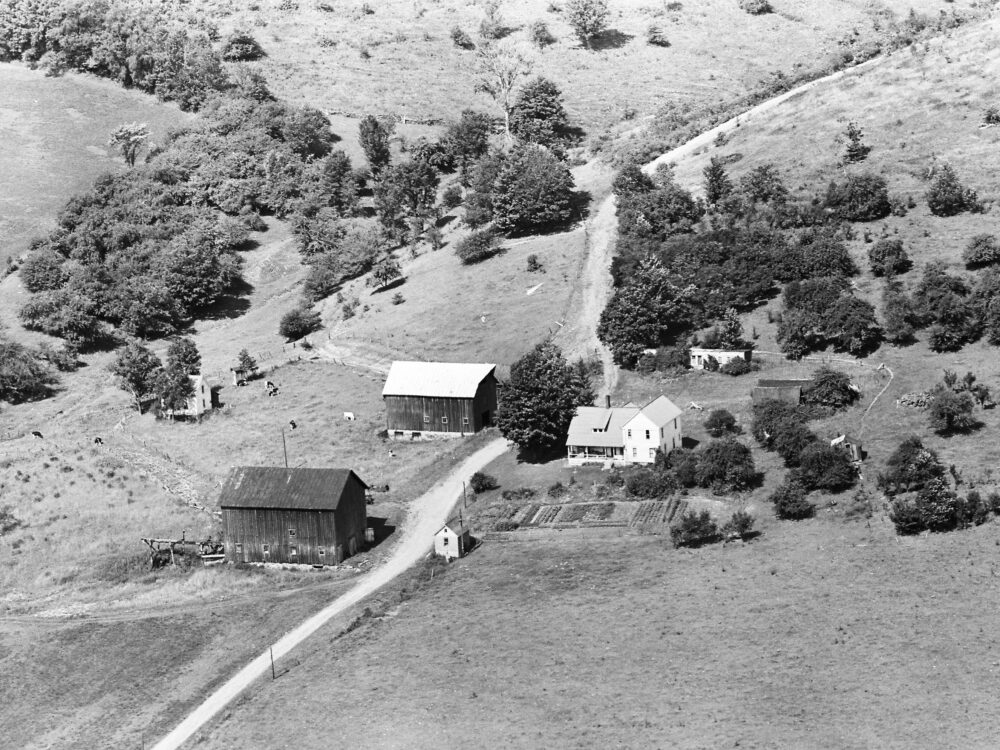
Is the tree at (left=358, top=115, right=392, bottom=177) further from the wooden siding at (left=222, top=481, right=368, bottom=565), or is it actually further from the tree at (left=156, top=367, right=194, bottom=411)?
the wooden siding at (left=222, top=481, right=368, bottom=565)

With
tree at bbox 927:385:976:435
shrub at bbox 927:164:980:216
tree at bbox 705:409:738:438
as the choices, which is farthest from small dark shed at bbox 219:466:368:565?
shrub at bbox 927:164:980:216

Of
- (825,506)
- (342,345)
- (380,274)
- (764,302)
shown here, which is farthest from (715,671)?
(380,274)

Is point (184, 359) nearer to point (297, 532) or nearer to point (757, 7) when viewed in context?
point (297, 532)

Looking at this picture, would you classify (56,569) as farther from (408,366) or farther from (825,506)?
(825,506)

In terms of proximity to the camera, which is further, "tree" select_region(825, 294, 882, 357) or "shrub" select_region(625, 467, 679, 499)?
"tree" select_region(825, 294, 882, 357)

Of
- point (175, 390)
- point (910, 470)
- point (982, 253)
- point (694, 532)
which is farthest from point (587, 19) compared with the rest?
point (694, 532)
